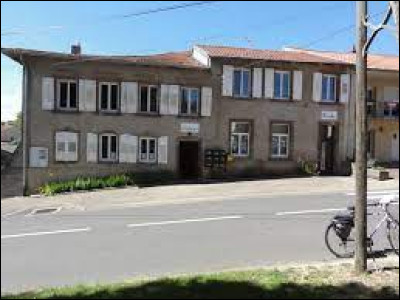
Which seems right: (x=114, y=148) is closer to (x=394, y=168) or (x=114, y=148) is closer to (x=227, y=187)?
(x=227, y=187)

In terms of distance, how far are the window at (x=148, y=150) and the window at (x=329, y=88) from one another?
31.9ft

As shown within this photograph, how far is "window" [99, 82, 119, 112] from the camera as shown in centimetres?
3544

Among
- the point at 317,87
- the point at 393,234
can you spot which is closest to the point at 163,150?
the point at 317,87

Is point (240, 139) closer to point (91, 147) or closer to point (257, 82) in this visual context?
point (257, 82)

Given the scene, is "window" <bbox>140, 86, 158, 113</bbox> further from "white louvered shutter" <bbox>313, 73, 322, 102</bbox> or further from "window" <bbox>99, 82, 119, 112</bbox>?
"white louvered shutter" <bbox>313, 73, 322, 102</bbox>

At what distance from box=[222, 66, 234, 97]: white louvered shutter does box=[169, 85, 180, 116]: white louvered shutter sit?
7.80 feet

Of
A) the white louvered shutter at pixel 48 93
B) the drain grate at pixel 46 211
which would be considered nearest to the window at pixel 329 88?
the white louvered shutter at pixel 48 93

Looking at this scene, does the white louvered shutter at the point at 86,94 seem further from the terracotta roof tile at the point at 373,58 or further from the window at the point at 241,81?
the terracotta roof tile at the point at 373,58

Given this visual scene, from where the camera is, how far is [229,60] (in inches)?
1454

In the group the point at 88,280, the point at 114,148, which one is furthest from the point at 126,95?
the point at 88,280

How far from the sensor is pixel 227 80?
37125 mm

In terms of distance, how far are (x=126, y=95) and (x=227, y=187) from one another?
7350 millimetres

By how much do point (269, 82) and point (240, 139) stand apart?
11.0 ft

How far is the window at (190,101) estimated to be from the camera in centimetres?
3681
